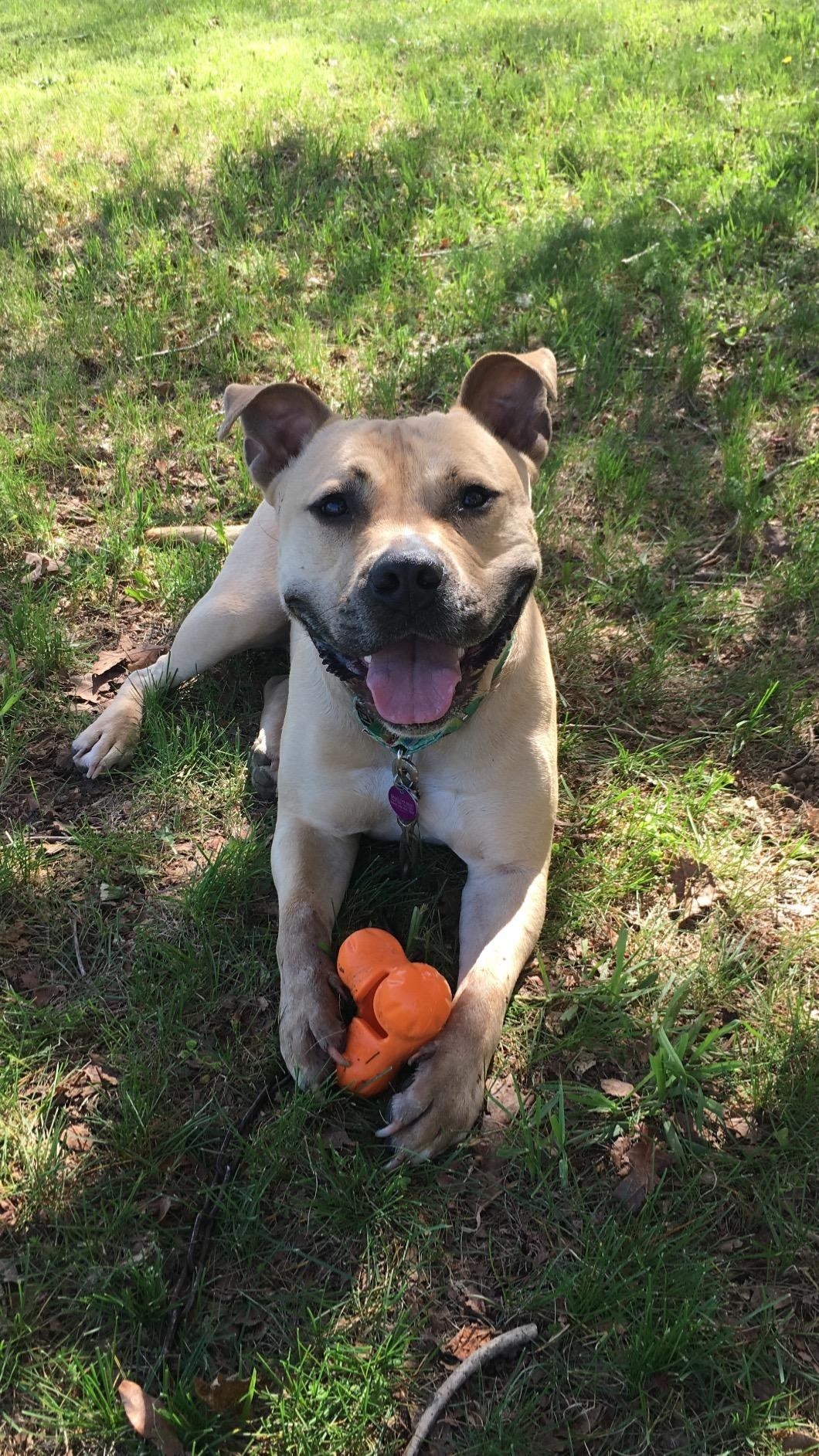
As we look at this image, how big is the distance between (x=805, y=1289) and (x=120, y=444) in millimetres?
4689

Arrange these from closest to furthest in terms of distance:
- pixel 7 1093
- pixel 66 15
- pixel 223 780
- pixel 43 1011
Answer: pixel 7 1093, pixel 43 1011, pixel 223 780, pixel 66 15

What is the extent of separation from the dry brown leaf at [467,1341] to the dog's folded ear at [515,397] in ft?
8.52

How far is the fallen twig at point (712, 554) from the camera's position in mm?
4367

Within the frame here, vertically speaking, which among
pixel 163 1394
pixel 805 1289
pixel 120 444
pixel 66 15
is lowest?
pixel 805 1289

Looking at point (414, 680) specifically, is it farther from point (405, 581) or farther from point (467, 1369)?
point (467, 1369)

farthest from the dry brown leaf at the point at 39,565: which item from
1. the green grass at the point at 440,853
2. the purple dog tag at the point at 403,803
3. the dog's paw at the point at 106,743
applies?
the purple dog tag at the point at 403,803

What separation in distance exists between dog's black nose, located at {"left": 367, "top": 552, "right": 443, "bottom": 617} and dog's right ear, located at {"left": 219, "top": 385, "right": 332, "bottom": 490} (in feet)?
3.19

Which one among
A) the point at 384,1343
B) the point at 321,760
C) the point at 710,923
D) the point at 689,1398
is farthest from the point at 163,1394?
the point at 710,923

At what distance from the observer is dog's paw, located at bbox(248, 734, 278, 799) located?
3605 millimetres

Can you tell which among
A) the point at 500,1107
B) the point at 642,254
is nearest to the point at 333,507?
the point at 500,1107

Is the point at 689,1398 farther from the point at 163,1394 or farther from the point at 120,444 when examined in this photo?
the point at 120,444

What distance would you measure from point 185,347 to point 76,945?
160 inches

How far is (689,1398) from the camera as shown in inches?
81.9

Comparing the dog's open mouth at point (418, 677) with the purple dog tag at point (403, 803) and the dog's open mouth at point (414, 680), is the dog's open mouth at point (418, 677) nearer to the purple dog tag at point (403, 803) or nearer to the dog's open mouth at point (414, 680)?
the dog's open mouth at point (414, 680)
